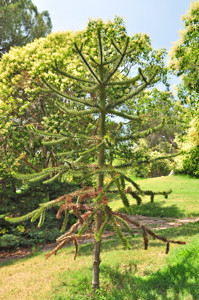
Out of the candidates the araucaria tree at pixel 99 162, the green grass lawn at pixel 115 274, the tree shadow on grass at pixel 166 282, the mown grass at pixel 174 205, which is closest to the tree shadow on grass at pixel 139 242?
the green grass lawn at pixel 115 274

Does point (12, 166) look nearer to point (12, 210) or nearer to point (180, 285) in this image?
point (12, 210)

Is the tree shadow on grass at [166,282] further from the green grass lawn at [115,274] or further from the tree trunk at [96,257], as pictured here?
the tree trunk at [96,257]

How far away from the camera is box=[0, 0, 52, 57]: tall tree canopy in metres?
25.4

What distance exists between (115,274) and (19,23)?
92.2 ft

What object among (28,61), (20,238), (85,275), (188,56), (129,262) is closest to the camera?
(85,275)

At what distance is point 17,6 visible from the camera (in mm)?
25797

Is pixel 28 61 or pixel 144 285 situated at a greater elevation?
pixel 28 61

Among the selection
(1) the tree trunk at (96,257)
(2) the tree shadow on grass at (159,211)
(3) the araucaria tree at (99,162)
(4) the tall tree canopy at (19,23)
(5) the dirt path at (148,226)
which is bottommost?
(5) the dirt path at (148,226)

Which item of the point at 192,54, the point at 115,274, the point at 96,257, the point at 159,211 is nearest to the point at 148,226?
the point at 159,211

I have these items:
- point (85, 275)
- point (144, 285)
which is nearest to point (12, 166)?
point (85, 275)

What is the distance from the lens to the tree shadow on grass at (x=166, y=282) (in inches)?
167

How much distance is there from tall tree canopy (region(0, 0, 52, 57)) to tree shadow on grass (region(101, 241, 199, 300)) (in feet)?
86.8

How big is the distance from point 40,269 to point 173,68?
30.8ft

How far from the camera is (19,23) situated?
26.0m
